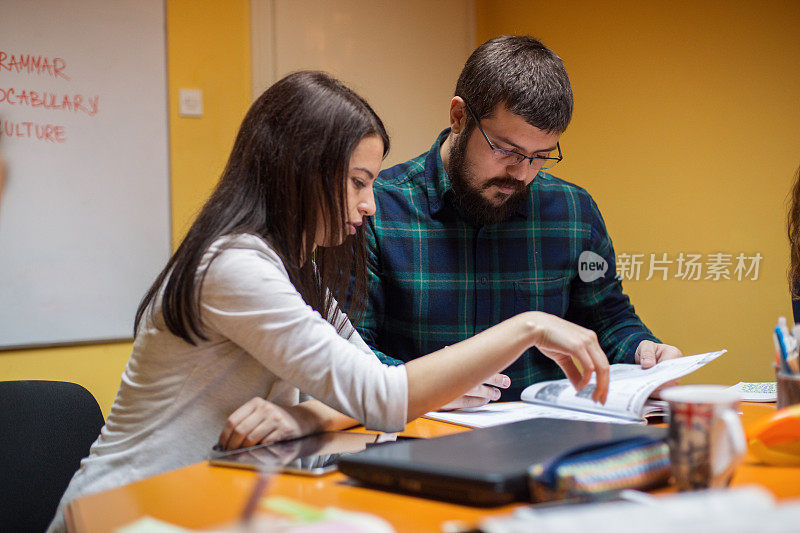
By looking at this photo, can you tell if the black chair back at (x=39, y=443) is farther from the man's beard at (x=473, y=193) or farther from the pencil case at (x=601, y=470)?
the pencil case at (x=601, y=470)

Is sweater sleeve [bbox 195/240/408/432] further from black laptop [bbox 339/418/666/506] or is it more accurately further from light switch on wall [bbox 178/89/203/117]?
light switch on wall [bbox 178/89/203/117]

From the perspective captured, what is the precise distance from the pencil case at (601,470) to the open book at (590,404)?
0.44 meters

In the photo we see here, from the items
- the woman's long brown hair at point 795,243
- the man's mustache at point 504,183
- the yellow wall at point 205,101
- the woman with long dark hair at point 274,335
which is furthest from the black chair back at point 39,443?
the woman's long brown hair at point 795,243

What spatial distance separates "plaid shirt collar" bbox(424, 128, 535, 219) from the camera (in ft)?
6.07

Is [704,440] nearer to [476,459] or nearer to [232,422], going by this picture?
[476,459]

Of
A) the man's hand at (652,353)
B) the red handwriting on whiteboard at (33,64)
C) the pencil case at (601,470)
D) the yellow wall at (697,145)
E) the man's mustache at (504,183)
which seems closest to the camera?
the pencil case at (601,470)

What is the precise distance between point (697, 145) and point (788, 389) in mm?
1787

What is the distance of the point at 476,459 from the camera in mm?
843

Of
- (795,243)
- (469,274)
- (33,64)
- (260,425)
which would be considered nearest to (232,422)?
(260,425)

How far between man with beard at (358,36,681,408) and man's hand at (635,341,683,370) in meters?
0.02

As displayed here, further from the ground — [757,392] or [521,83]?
[521,83]

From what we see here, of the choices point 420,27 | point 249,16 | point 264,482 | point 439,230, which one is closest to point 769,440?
point 264,482

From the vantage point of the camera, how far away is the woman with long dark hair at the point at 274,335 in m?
1.09

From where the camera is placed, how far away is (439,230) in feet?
6.06
